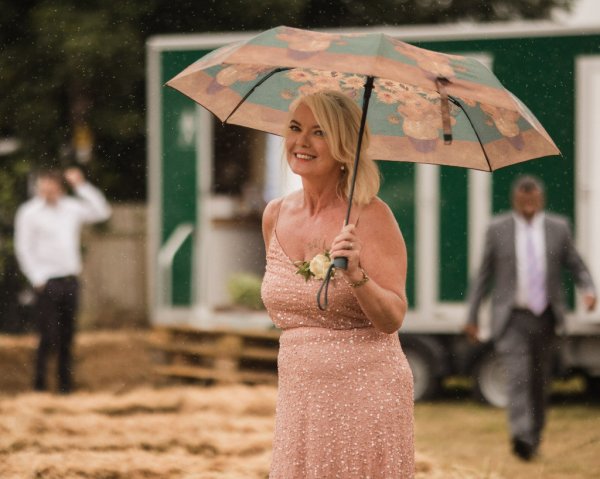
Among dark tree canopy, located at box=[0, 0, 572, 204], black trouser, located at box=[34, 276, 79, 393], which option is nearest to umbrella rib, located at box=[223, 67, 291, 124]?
black trouser, located at box=[34, 276, 79, 393]

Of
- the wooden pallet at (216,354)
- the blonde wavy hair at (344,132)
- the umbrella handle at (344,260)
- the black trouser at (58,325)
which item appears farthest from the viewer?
the wooden pallet at (216,354)

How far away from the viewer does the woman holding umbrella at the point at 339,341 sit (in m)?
3.78

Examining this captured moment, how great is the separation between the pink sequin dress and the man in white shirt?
21.1ft

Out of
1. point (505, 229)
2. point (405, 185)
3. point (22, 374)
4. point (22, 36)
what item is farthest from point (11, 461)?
point (22, 36)

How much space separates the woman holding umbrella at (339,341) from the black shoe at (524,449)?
156 inches

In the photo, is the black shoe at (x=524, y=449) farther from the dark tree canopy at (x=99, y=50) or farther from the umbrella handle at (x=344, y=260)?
the dark tree canopy at (x=99, y=50)

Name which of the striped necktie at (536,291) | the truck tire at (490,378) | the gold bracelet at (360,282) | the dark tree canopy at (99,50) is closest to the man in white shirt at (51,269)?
the truck tire at (490,378)

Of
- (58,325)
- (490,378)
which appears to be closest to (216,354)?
(58,325)

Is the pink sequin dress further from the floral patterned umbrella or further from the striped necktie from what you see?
the striped necktie

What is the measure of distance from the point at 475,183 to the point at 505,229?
7.88 feet

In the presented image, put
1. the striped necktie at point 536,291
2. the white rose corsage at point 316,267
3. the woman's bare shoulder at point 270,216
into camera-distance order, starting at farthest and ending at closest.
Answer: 1. the striped necktie at point 536,291
2. the woman's bare shoulder at point 270,216
3. the white rose corsage at point 316,267

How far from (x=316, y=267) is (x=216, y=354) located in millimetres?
7731

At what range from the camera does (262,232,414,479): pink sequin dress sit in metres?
3.79

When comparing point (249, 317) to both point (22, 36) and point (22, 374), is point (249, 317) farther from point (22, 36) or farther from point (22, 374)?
point (22, 36)
